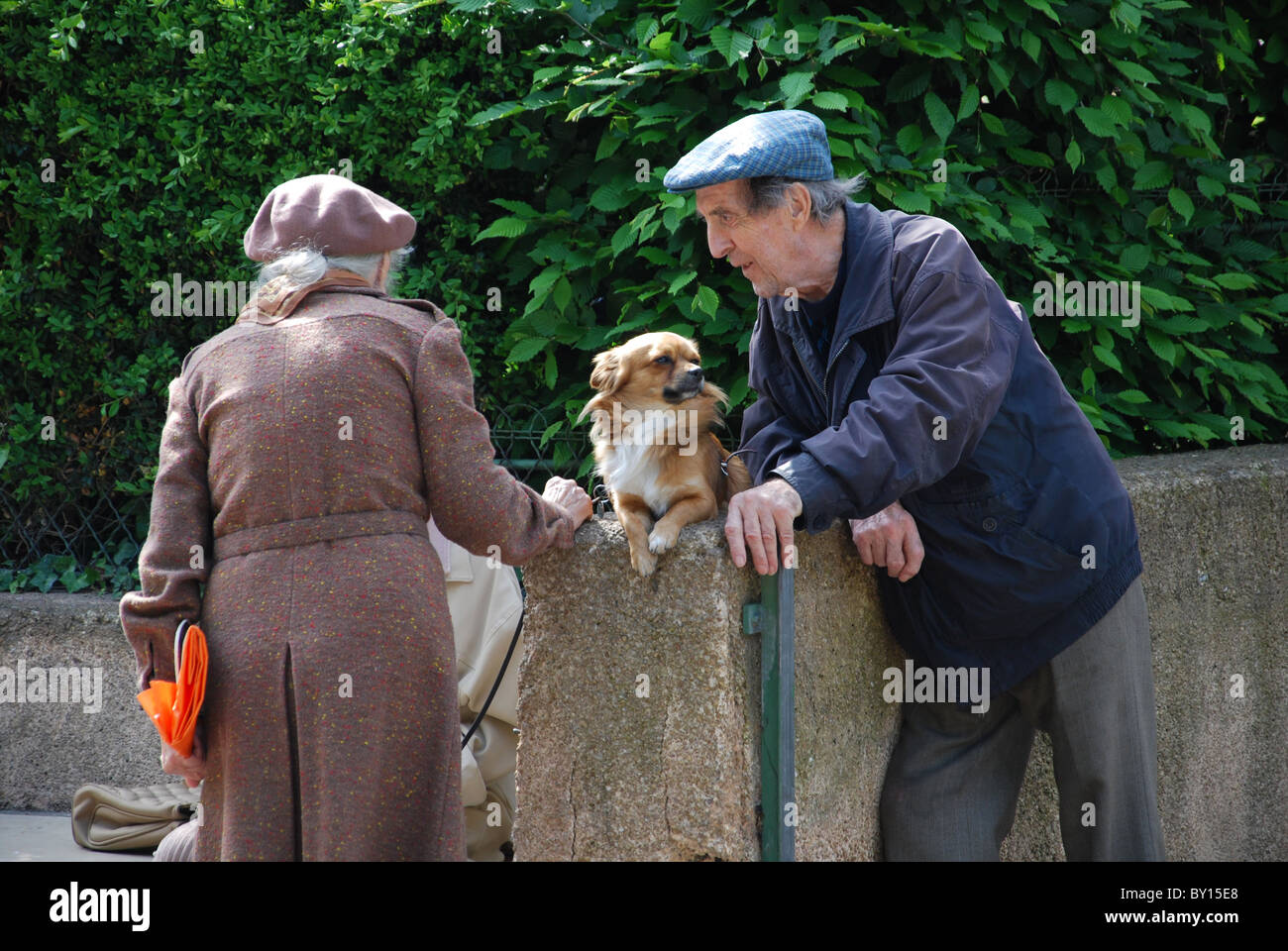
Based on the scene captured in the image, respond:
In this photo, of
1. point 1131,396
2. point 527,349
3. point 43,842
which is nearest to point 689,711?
point 527,349

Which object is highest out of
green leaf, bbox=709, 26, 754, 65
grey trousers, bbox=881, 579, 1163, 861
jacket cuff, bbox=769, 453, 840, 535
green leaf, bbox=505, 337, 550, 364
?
green leaf, bbox=709, 26, 754, 65

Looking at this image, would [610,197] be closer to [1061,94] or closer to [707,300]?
[707,300]

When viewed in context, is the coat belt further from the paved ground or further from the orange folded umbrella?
the paved ground

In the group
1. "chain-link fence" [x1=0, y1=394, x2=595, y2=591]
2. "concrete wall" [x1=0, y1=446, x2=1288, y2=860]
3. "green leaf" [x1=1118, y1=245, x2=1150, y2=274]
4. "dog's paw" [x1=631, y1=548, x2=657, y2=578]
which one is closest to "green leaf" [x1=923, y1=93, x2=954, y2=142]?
"green leaf" [x1=1118, y1=245, x2=1150, y2=274]

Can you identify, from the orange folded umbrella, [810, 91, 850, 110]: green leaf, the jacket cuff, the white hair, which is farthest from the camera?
[810, 91, 850, 110]: green leaf

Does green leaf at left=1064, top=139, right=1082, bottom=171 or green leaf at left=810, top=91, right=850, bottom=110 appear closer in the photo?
green leaf at left=810, top=91, right=850, bottom=110

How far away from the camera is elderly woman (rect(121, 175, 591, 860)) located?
2537 millimetres

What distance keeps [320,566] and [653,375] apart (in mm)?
1267

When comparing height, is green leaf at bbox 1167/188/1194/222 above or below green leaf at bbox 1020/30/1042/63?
below

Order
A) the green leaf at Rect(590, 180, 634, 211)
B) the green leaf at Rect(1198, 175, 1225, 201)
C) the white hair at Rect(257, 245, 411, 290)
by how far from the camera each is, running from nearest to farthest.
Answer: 1. the white hair at Rect(257, 245, 411, 290)
2. the green leaf at Rect(590, 180, 634, 211)
3. the green leaf at Rect(1198, 175, 1225, 201)

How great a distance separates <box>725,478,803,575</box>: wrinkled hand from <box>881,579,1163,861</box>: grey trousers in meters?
0.78

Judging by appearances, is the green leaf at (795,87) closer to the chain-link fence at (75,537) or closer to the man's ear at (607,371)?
the man's ear at (607,371)

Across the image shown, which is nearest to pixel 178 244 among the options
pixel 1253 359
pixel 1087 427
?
pixel 1087 427

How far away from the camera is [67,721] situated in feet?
17.9
